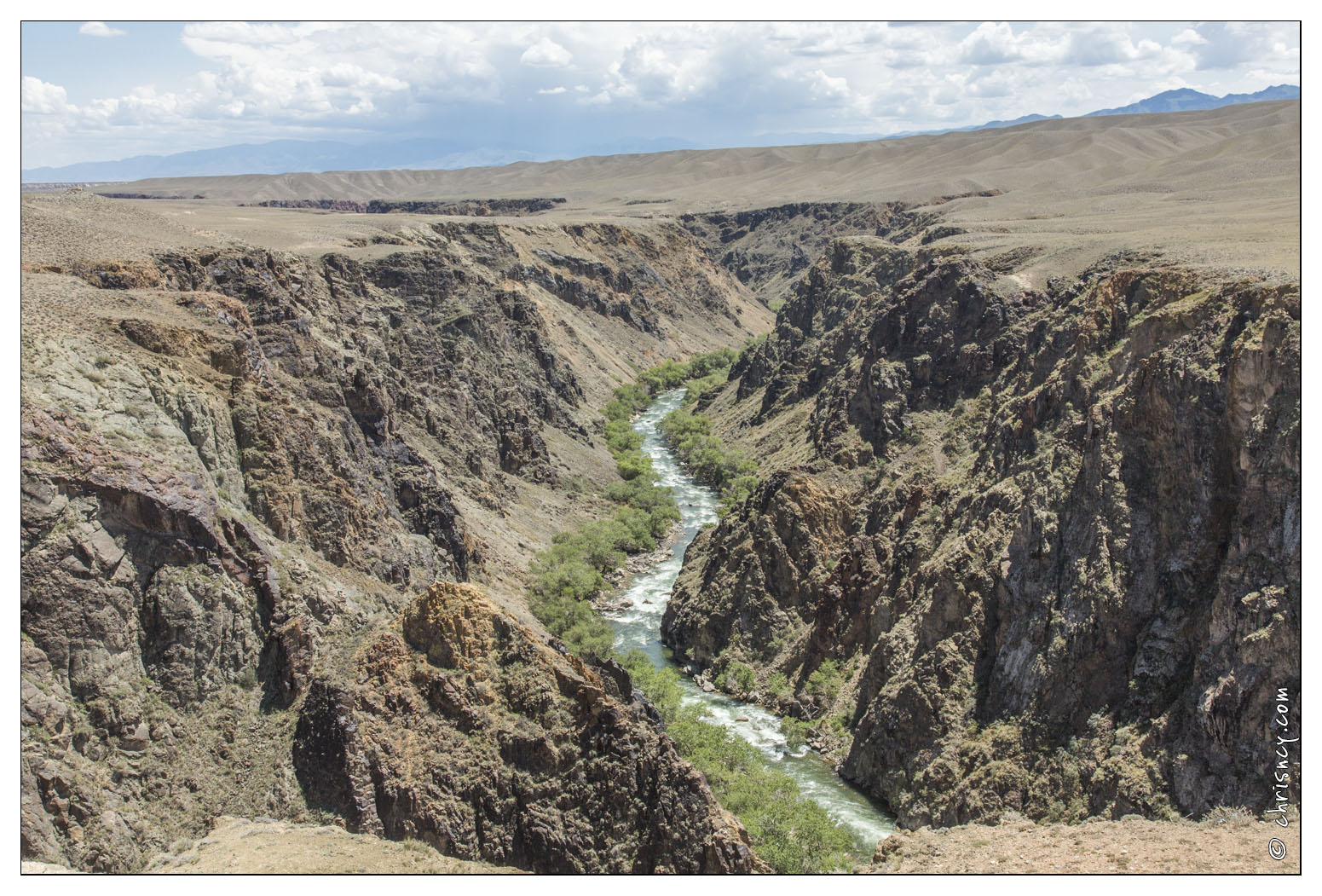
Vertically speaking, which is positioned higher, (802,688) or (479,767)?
(479,767)

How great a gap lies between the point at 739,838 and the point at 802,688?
21542 millimetres

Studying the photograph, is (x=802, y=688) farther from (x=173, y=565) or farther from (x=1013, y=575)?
(x=173, y=565)

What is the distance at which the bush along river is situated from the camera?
44.3 m

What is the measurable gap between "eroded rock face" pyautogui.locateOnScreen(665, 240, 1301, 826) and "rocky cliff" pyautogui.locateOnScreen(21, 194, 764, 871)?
14410 millimetres

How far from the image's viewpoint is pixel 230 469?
143ft

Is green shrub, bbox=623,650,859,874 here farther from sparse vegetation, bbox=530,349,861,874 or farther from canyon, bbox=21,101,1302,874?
canyon, bbox=21,101,1302,874

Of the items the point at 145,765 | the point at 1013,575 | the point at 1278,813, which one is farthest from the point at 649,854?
the point at 1013,575

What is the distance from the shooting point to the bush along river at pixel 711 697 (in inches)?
1745

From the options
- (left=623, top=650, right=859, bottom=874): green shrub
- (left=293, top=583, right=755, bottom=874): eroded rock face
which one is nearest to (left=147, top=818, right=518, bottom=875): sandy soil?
(left=293, top=583, right=755, bottom=874): eroded rock face

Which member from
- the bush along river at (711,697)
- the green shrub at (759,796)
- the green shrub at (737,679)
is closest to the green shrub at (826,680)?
Result: the bush along river at (711,697)

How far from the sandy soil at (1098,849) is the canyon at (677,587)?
2463mm

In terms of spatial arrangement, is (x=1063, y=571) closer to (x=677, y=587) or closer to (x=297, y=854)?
(x=677, y=587)

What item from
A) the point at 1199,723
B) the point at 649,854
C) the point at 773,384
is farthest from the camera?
the point at 773,384

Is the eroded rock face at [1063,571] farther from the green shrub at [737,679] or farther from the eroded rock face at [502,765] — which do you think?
the eroded rock face at [502,765]
